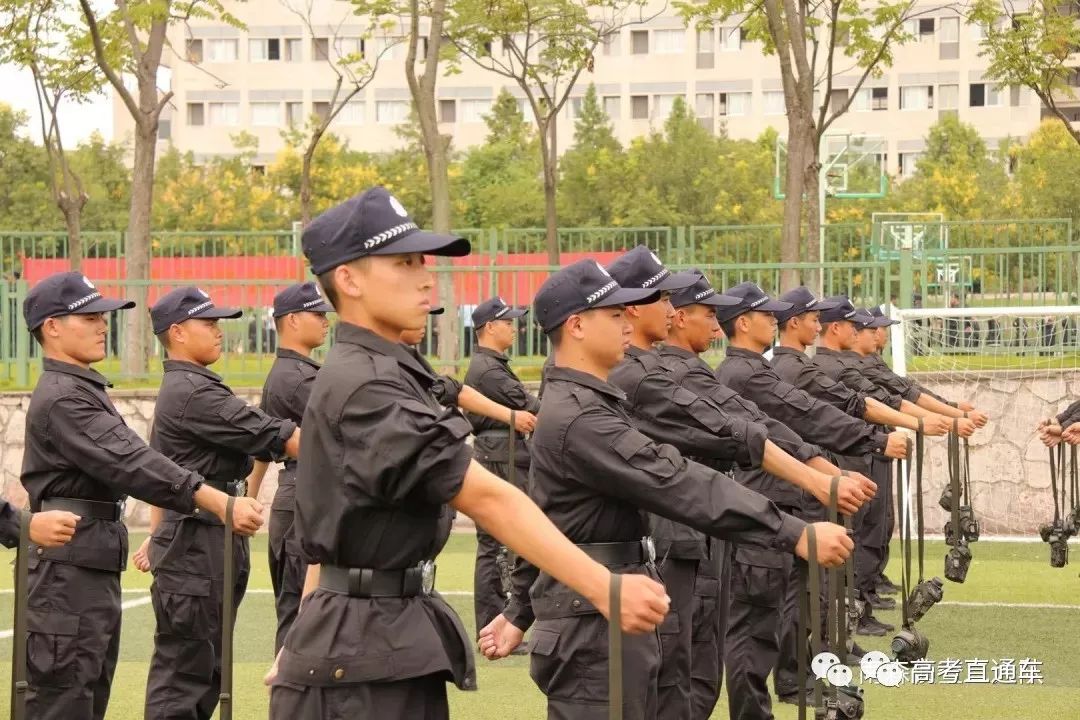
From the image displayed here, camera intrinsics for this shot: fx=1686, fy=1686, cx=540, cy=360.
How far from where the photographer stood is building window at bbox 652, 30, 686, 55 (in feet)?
214

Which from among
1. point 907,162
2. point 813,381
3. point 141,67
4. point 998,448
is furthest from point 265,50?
point 813,381

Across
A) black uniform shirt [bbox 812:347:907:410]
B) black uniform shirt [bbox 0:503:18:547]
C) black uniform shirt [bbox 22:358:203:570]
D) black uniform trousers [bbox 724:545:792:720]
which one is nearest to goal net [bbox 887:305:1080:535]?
black uniform shirt [bbox 812:347:907:410]

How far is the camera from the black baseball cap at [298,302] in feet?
30.0

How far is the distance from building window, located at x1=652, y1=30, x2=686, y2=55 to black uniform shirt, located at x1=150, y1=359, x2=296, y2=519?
58592 mm

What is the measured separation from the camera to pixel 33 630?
23.1 ft

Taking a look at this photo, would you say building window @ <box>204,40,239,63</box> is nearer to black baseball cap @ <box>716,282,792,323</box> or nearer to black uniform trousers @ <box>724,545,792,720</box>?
black baseball cap @ <box>716,282,792,323</box>

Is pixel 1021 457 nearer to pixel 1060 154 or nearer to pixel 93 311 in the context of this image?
pixel 93 311

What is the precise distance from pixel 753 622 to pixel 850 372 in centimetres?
427

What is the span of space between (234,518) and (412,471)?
9.24 ft

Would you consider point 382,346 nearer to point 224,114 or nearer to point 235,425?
point 235,425

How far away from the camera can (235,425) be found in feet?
25.9

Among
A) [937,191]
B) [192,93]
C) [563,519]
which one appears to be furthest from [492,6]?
[192,93]

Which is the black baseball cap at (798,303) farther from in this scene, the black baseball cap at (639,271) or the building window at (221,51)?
the building window at (221,51)

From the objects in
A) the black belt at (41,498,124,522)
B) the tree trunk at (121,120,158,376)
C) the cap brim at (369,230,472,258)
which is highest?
the tree trunk at (121,120,158,376)
